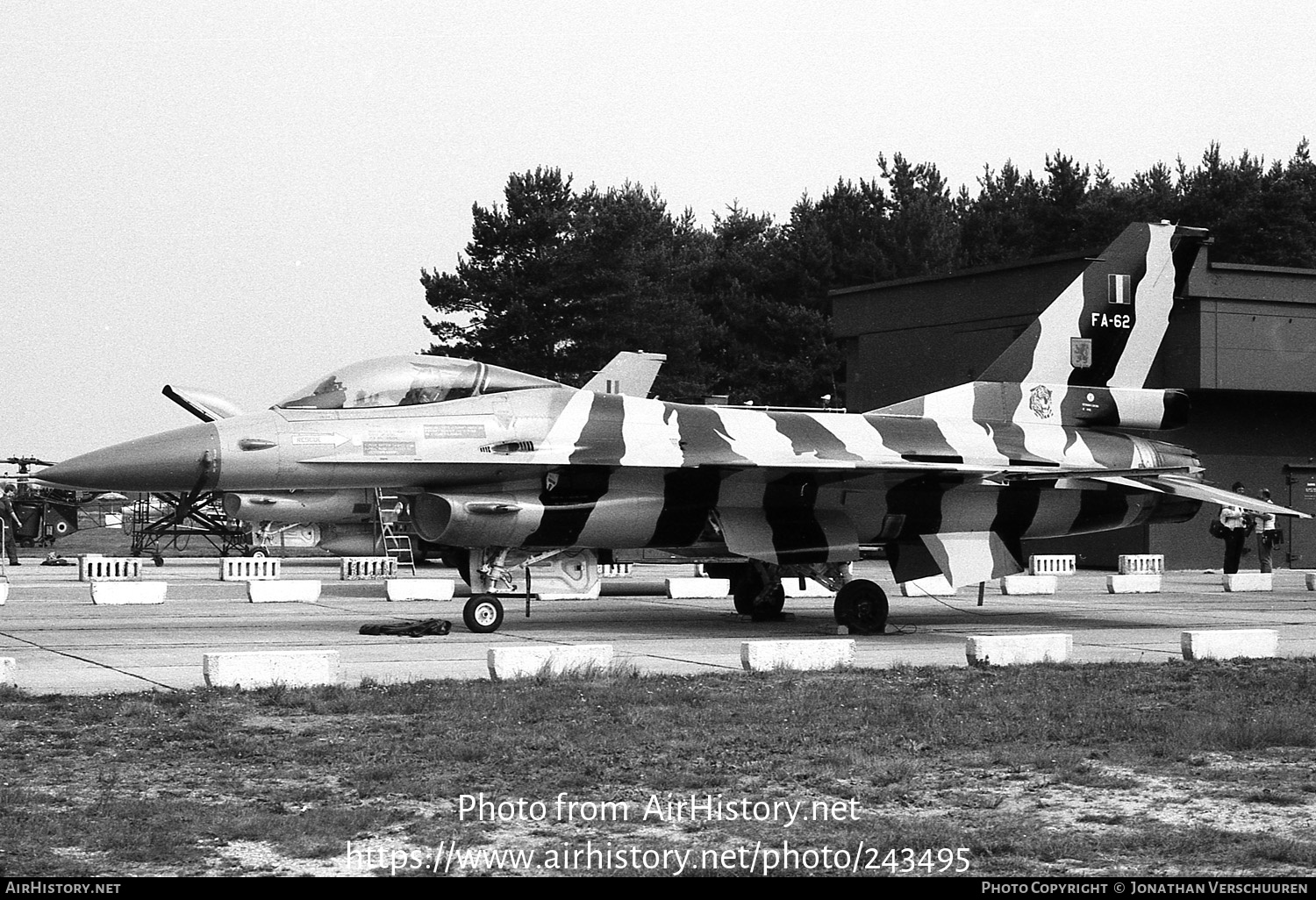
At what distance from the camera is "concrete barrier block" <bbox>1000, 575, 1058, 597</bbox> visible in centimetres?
2494

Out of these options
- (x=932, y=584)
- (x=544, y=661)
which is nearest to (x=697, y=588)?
(x=932, y=584)

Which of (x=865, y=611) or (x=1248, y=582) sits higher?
(x=865, y=611)

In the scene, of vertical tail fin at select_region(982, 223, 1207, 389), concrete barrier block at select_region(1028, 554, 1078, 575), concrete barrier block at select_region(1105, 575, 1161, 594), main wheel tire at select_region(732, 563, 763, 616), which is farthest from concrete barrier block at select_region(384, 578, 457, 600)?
concrete barrier block at select_region(1028, 554, 1078, 575)

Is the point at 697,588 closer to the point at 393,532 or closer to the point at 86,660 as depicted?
the point at 86,660

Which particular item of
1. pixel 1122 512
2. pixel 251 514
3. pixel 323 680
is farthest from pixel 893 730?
pixel 251 514

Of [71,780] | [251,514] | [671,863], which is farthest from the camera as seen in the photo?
[251,514]

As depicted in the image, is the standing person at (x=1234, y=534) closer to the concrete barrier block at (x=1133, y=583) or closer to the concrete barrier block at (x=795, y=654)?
the concrete barrier block at (x=1133, y=583)

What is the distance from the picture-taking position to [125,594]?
2031 centimetres

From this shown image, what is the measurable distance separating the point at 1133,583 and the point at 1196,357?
8067 millimetres

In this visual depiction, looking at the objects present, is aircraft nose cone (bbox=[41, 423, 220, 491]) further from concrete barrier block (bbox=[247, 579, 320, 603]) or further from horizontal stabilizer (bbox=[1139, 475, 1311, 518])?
horizontal stabilizer (bbox=[1139, 475, 1311, 518])

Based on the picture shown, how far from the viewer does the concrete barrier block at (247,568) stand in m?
27.5

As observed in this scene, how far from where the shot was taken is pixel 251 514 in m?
30.0

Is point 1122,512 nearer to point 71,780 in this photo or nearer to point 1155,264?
point 1155,264
